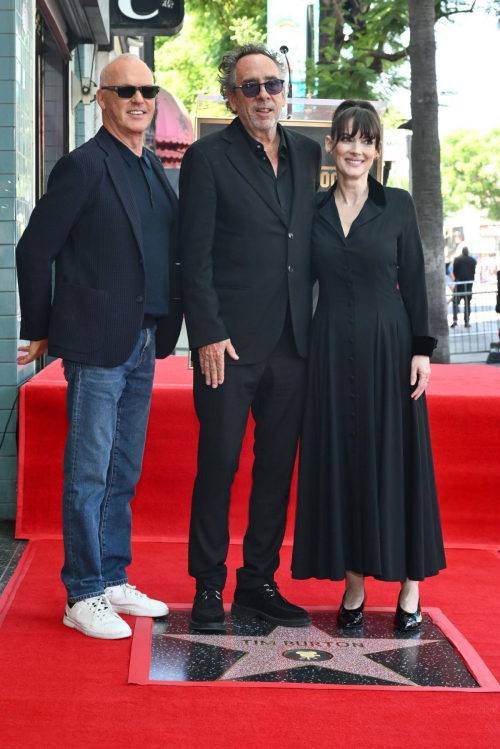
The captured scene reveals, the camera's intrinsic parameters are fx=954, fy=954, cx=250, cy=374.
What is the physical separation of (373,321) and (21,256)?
4.50 feet

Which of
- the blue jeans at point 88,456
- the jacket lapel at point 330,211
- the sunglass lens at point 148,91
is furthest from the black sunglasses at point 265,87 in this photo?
the blue jeans at point 88,456

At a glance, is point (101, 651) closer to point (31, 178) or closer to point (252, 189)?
point (252, 189)

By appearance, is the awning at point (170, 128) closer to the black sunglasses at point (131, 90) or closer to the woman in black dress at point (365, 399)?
the black sunglasses at point (131, 90)

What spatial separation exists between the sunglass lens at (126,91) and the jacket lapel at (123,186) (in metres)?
0.20

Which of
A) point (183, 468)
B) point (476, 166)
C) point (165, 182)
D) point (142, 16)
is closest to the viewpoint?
point (165, 182)

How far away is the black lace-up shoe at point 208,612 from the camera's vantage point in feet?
12.1

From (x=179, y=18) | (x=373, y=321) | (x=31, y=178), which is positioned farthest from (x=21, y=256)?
(x=179, y=18)

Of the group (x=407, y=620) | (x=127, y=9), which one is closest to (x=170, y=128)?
(x=127, y=9)

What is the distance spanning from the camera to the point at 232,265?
367cm

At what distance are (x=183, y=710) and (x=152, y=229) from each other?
1.83 m

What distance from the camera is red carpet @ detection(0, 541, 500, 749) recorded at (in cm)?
275

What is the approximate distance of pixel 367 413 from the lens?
3.71 m

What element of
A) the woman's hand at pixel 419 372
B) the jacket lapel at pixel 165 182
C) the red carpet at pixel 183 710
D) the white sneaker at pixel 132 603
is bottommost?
the red carpet at pixel 183 710

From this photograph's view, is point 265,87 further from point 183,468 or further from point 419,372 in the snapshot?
point 183,468
